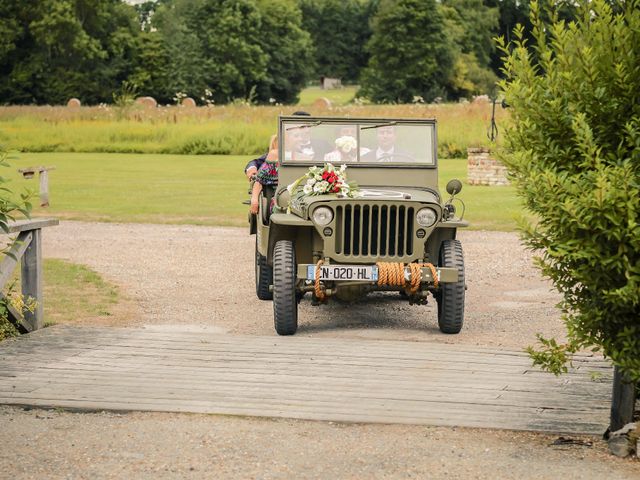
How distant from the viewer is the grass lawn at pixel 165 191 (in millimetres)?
20141

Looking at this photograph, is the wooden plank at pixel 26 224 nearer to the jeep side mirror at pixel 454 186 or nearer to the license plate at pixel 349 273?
the license plate at pixel 349 273

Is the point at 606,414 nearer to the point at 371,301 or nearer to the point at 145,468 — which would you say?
the point at 145,468

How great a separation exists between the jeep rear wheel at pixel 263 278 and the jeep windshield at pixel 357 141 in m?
1.17

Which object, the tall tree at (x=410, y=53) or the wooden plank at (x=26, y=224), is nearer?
the wooden plank at (x=26, y=224)

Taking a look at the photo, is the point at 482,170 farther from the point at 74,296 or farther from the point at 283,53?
the point at 283,53

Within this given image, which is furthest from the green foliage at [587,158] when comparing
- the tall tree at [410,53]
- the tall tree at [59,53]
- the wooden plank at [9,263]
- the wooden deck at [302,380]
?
the tall tree at [410,53]

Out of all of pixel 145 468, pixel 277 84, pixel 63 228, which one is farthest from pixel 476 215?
pixel 277 84

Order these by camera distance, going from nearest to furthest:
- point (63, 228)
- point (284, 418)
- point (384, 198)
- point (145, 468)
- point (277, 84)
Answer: point (145, 468) → point (284, 418) → point (384, 198) → point (63, 228) → point (277, 84)

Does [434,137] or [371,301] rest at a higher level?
[434,137]

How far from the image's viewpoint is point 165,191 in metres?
25.1

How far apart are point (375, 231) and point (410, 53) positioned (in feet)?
251

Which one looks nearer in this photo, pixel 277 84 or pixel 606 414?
pixel 606 414

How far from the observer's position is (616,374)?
18.7 feet

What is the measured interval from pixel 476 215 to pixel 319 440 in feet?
48.4
